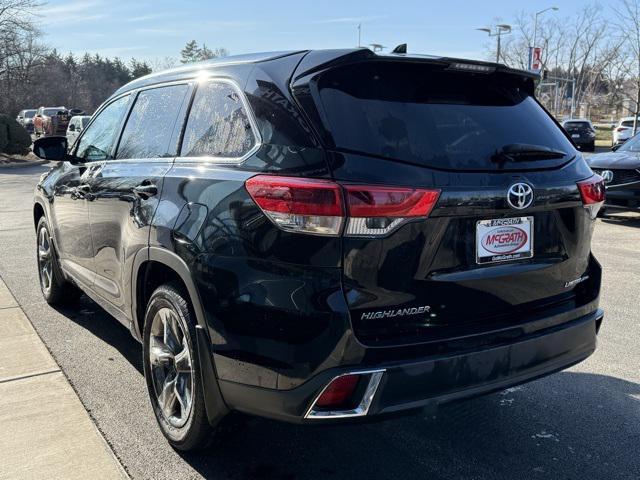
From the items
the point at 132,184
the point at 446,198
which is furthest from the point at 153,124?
the point at 446,198

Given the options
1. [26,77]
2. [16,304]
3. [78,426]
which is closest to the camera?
[78,426]

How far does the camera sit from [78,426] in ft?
10.8

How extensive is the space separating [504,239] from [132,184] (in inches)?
79.7

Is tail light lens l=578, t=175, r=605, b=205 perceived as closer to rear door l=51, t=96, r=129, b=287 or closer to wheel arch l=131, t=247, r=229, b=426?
wheel arch l=131, t=247, r=229, b=426

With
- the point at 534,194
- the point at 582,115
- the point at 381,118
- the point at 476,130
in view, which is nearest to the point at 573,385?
the point at 534,194

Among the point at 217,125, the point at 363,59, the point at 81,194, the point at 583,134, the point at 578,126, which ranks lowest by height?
the point at 583,134

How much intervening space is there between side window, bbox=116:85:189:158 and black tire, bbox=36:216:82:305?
176 centimetres

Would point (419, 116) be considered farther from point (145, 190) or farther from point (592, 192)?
point (145, 190)

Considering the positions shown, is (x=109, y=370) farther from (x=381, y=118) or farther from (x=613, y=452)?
(x=613, y=452)

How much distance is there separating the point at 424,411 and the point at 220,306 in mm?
919

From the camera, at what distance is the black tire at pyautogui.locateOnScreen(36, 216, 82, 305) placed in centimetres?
519

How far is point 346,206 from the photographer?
2.26 m

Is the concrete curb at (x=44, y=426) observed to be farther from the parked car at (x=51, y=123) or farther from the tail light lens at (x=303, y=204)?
the parked car at (x=51, y=123)

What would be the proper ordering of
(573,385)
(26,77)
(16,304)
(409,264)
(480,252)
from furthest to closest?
(26,77) < (16,304) < (573,385) < (480,252) < (409,264)
